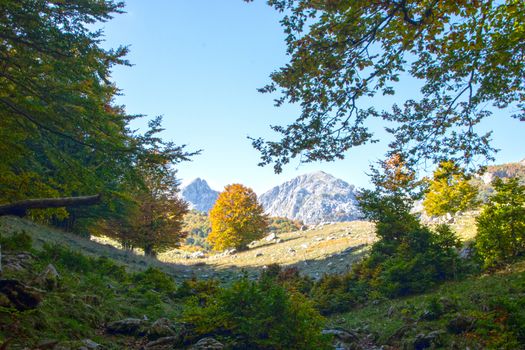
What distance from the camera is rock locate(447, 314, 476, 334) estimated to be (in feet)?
21.9

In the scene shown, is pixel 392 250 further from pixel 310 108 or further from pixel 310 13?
pixel 310 13

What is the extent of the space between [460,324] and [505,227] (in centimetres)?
538

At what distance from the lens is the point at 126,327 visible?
680cm

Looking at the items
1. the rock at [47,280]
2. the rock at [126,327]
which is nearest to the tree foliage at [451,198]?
the rock at [126,327]

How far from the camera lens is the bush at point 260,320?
584 centimetres

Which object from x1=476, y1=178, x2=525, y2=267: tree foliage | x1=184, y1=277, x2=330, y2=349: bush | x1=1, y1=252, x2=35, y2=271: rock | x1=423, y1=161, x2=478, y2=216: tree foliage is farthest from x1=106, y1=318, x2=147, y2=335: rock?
x1=423, y1=161, x2=478, y2=216: tree foliage

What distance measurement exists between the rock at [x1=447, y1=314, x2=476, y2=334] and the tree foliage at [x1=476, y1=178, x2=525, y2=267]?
4731mm

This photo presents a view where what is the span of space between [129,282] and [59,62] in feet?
25.1

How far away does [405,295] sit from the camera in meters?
11.9

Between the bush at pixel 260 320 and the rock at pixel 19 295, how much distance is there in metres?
2.77

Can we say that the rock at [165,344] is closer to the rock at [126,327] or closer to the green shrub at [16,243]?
the rock at [126,327]

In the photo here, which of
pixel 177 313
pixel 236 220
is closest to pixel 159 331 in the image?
pixel 177 313

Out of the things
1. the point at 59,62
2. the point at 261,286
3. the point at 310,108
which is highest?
the point at 59,62

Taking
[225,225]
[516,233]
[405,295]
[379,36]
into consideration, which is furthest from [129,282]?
[225,225]
